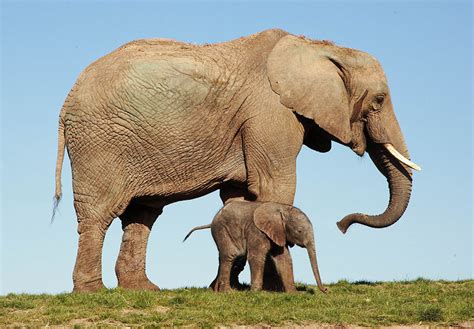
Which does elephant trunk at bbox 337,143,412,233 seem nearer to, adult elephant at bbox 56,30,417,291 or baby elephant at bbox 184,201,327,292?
adult elephant at bbox 56,30,417,291

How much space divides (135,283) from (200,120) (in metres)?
2.95

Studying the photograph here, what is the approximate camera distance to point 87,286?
18000mm

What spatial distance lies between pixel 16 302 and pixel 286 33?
6345 millimetres

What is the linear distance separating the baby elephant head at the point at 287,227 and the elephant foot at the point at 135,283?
310 centimetres

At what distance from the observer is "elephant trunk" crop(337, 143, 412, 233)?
63.1 feet

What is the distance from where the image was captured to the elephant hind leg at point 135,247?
19094 millimetres

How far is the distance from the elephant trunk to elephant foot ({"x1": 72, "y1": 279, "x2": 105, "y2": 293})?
166 inches

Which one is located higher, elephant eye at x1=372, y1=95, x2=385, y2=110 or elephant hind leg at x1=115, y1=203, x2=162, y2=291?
elephant eye at x1=372, y1=95, x2=385, y2=110

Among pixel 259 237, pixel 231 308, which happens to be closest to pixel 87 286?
pixel 259 237

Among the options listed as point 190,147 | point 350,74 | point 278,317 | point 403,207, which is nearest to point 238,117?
point 190,147

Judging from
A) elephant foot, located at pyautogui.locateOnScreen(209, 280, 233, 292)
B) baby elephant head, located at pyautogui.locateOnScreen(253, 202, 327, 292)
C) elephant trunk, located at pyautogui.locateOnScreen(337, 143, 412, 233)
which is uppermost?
elephant trunk, located at pyautogui.locateOnScreen(337, 143, 412, 233)

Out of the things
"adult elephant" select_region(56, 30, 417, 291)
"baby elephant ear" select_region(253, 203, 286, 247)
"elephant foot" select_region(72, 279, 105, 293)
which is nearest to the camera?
"baby elephant ear" select_region(253, 203, 286, 247)

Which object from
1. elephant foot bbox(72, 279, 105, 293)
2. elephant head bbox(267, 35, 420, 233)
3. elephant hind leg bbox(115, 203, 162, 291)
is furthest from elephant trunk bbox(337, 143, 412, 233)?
elephant foot bbox(72, 279, 105, 293)

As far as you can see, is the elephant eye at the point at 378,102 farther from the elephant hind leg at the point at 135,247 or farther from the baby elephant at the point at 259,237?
the elephant hind leg at the point at 135,247
